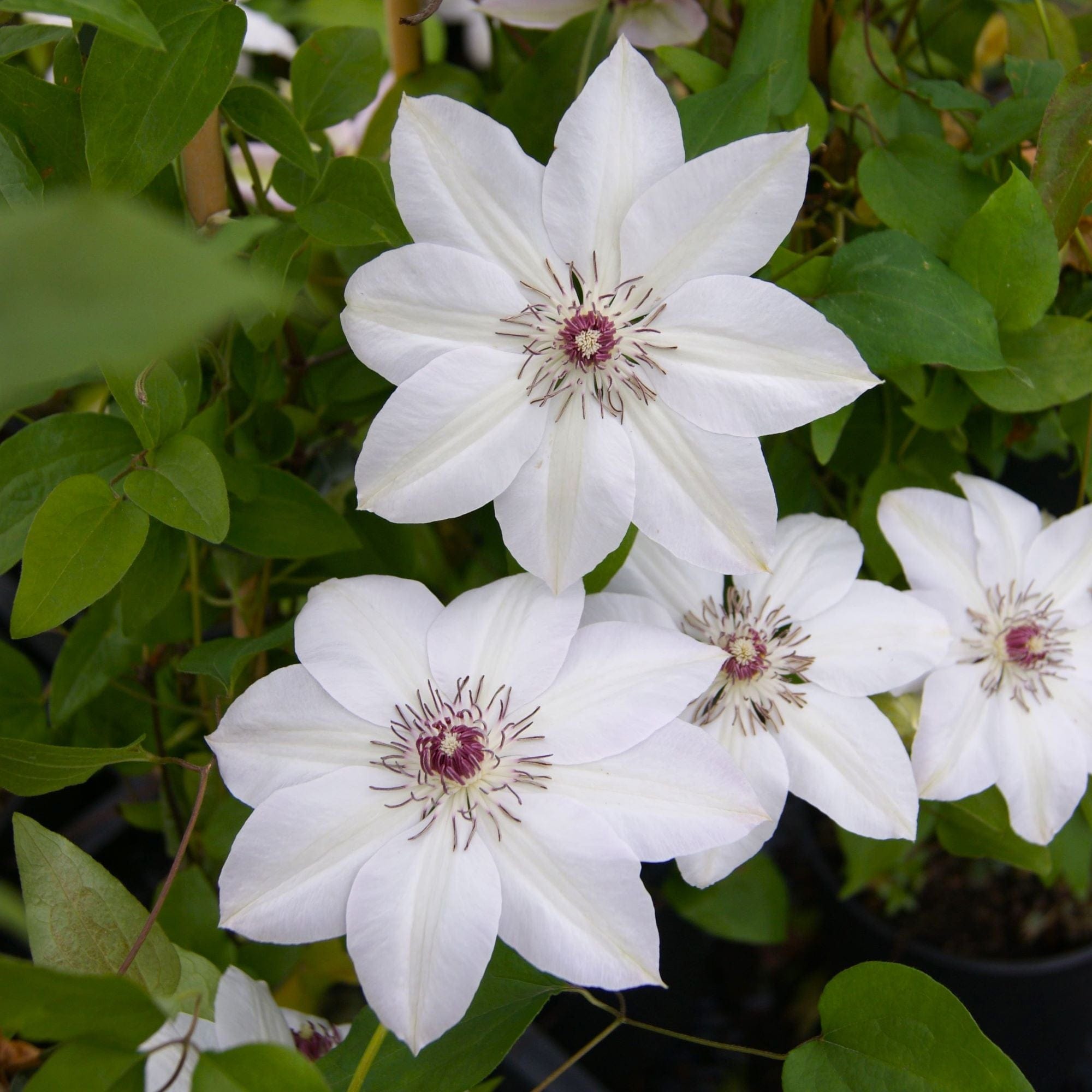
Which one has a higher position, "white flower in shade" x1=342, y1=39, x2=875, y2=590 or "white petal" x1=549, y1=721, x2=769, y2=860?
"white flower in shade" x1=342, y1=39, x2=875, y2=590

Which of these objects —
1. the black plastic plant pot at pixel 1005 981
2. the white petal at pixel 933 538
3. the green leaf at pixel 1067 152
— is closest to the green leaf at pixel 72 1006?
the white petal at pixel 933 538

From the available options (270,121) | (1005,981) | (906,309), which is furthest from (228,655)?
(1005,981)

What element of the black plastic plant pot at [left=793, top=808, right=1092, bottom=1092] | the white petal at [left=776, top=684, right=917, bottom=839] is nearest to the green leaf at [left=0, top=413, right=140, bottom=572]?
the white petal at [left=776, top=684, right=917, bottom=839]

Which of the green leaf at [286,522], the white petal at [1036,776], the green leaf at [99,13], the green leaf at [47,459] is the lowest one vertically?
the white petal at [1036,776]

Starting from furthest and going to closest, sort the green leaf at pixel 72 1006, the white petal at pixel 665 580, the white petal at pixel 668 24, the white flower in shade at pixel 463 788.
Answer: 1. the white petal at pixel 668 24
2. the white petal at pixel 665 580
3. the white flower in shade at pixel 463 788
4. the green leaf at pixel 72 1006

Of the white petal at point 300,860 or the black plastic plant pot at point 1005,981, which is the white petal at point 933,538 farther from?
the black plastic plant pot at point 1005,981

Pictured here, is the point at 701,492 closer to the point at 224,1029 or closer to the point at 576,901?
the point at 576,901

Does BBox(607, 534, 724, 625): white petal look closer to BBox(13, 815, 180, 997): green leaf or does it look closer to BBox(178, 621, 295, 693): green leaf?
BBox(178, 621, 295, 693): green leaf
